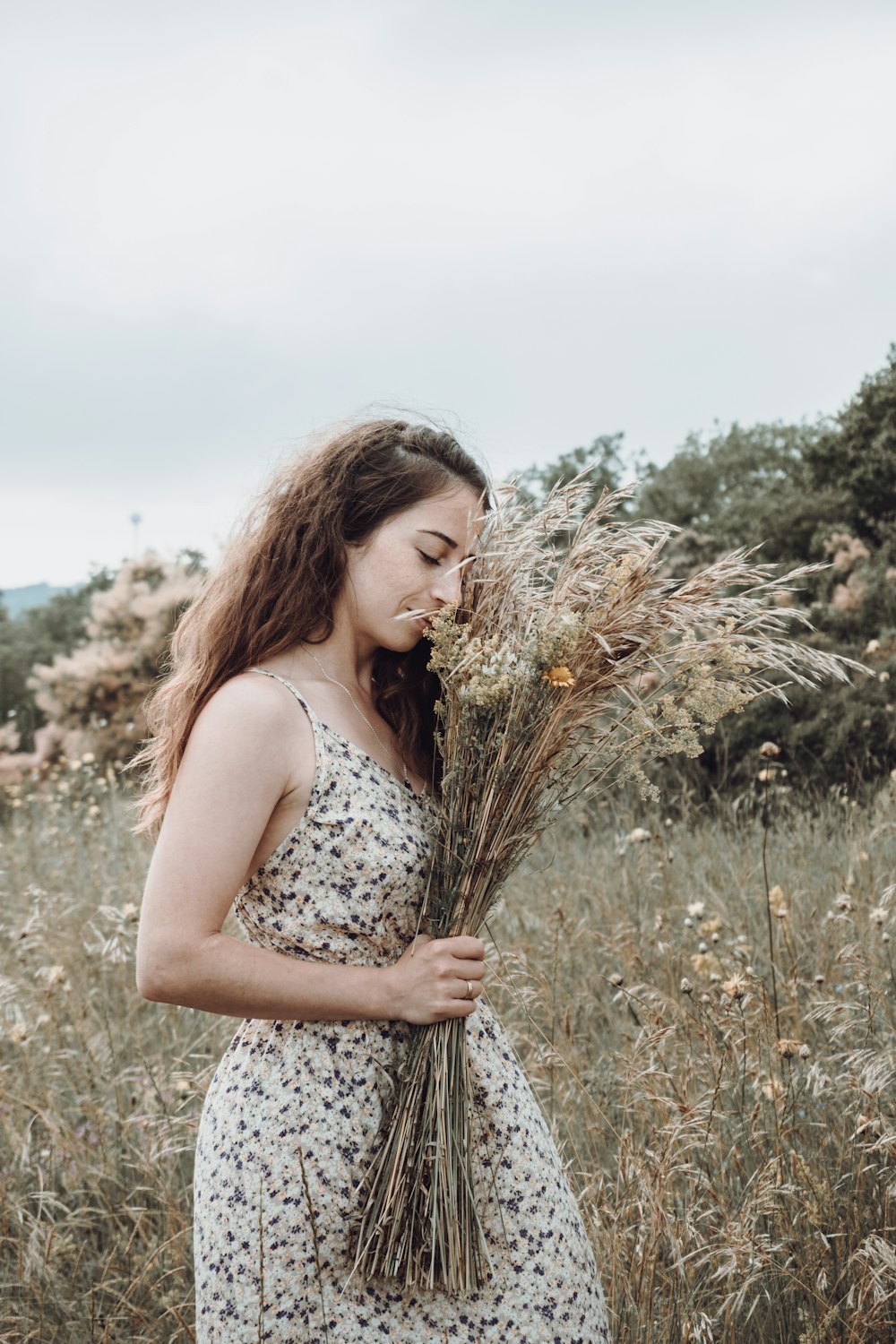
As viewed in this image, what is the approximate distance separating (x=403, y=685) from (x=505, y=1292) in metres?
0.98

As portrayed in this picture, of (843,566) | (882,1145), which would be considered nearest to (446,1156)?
(882,1145)

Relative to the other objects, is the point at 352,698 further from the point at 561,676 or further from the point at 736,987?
the point at 736,987

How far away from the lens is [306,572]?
1.83 m

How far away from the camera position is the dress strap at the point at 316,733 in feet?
5.37

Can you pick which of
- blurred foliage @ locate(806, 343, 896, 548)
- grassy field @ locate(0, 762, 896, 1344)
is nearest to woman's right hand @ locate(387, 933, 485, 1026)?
grassy field @ locate(0, 762, 896, 1344)

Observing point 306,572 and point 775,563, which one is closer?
point 306,572

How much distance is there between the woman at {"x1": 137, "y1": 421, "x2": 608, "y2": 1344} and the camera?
152cm

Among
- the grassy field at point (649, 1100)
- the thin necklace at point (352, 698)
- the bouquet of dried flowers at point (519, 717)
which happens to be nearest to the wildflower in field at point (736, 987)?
the grassy field at point (649, 1100)

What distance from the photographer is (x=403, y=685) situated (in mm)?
2006

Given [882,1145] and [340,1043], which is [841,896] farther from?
[340,1043]

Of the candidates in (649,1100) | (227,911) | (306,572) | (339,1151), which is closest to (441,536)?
(306,572)

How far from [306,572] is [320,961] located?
634 millimetres

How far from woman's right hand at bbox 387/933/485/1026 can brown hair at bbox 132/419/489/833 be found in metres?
0.36

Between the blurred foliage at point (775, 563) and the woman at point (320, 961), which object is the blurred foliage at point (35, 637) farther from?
the woman at point (320, 961)
